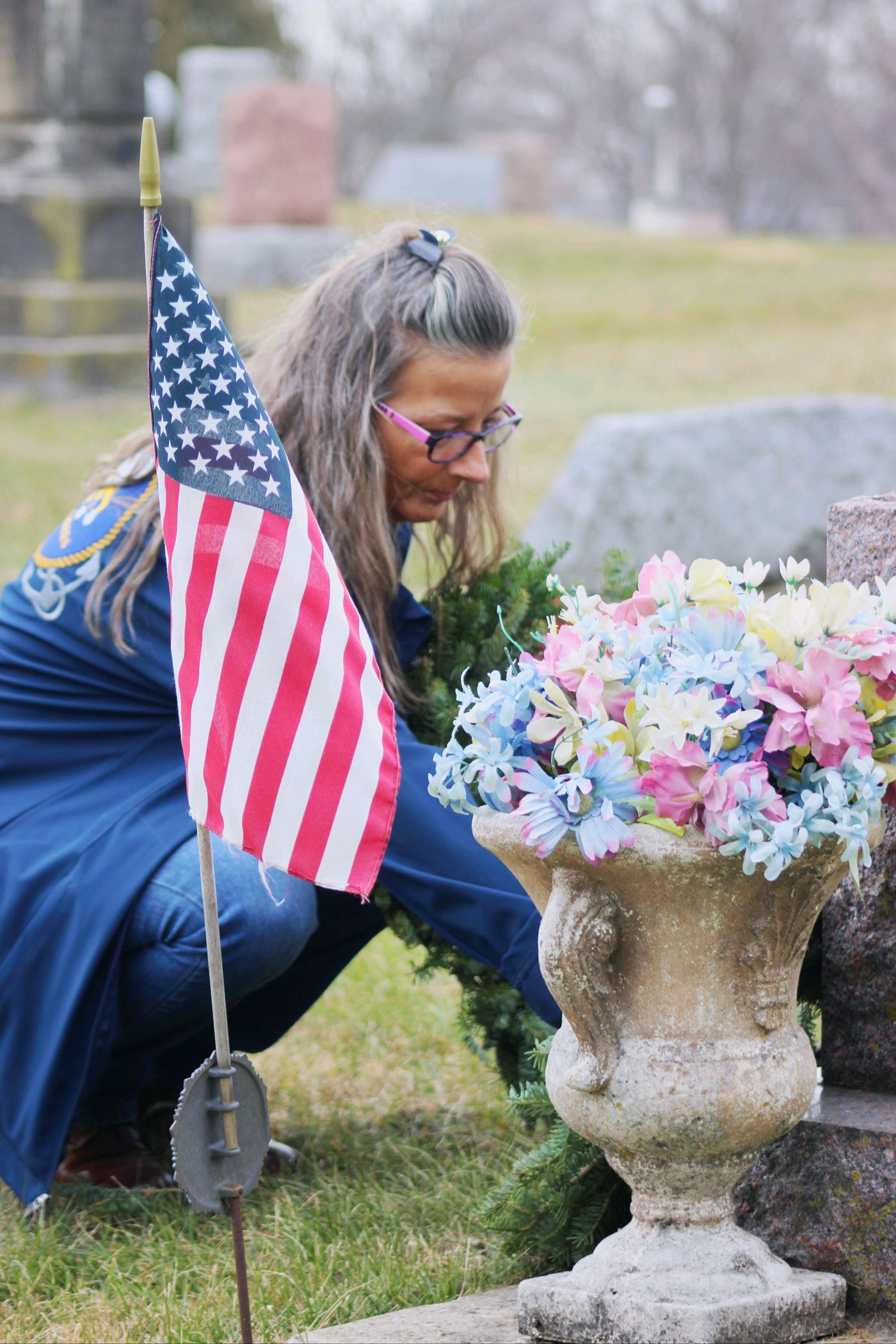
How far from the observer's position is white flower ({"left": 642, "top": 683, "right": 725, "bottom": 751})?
5.84ft

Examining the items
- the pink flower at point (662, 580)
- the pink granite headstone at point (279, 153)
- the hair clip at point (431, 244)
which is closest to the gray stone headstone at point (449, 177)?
the pink granite headstone at point (279, 153)

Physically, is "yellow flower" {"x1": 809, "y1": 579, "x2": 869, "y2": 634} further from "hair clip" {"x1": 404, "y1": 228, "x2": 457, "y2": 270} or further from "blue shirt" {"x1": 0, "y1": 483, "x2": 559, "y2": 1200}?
"hair clip" {"x1": 404, "y1": 228, "x2": 457, "y2": 270}

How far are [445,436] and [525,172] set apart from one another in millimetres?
26275

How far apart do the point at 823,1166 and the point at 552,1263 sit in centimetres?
41

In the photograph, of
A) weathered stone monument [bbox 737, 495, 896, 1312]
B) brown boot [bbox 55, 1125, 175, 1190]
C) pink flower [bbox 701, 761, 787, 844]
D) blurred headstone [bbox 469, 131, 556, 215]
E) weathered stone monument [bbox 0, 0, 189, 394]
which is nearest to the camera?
pink flower [bbox 701, 761, 787, 844]

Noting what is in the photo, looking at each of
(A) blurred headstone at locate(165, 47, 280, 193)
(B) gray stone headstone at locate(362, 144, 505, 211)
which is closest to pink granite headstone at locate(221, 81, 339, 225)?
(A) blurred headstone at locate(165, 47, 280, 193)

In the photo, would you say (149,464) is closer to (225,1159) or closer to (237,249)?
(225,1159)

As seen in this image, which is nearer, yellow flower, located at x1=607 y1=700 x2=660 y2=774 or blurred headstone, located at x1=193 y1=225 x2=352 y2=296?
yellow flower, located at x1=607 y1=700 x2=660 y2=774

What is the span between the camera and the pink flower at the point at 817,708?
1.80 m

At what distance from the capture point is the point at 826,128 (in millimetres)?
29688

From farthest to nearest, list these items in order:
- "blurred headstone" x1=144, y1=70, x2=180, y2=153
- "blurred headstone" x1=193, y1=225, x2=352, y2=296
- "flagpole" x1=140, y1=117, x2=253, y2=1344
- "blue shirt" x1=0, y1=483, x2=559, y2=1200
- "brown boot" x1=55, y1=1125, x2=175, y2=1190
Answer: "blurred headstone" x1=144, y1=70, x2=180, y2=153 → "blurred headstone" x1=193, y1=225, x2=352, y2=296 → "brown boot" x1=55, y1=1125, x2=175, y2=1190 → "blue shirt" x1=0, y1=483, x2=559, y2=1200 → "flagpole" x1=140, y1=117, x2=253, y2=1344

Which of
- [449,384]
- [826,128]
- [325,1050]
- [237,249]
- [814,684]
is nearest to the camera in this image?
[814,684]

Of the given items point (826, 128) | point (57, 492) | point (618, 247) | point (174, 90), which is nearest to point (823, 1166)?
point (57, 492)

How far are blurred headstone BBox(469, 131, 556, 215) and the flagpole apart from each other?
26096 mm
